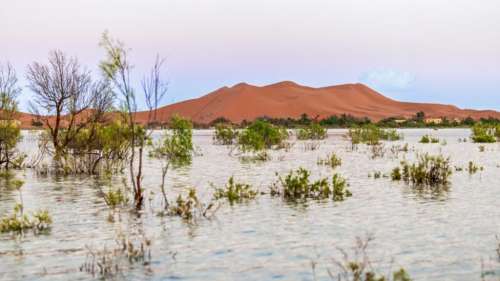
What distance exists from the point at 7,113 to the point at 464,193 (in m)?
18.3

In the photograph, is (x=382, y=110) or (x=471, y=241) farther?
(x=382, y=110)

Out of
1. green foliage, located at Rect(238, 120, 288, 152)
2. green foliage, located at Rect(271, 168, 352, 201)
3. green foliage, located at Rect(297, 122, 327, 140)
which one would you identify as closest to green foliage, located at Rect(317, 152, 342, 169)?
green foliage, located at Rect(238, 120, 288, 152)

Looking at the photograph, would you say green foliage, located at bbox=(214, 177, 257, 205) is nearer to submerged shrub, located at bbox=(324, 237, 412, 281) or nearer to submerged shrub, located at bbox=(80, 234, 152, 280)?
submerged shrub, located at bbox=(80, 234, 152, 280)

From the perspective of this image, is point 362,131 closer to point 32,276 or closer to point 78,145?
point 78,145

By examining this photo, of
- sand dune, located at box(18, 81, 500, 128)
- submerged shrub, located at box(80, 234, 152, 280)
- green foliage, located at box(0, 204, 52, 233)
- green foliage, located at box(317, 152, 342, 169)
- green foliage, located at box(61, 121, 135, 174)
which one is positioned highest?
sand dune, located at box(18, 81, 500, 128)

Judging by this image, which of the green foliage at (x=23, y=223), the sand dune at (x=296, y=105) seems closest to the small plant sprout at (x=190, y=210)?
the green foliage at (x=23, y=223)

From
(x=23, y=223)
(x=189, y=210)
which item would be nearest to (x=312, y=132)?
(x=189, y=210)

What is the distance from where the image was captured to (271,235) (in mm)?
11773

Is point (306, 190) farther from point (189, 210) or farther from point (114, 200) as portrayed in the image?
point (114, 200)

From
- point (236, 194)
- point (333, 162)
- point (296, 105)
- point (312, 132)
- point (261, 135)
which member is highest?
point (296, 105)

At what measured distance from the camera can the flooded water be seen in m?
9.23

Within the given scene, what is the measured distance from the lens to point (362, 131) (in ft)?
172

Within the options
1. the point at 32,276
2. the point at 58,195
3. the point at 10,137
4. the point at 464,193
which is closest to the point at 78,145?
the point at 10,137

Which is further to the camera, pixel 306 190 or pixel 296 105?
pixel 296 105
